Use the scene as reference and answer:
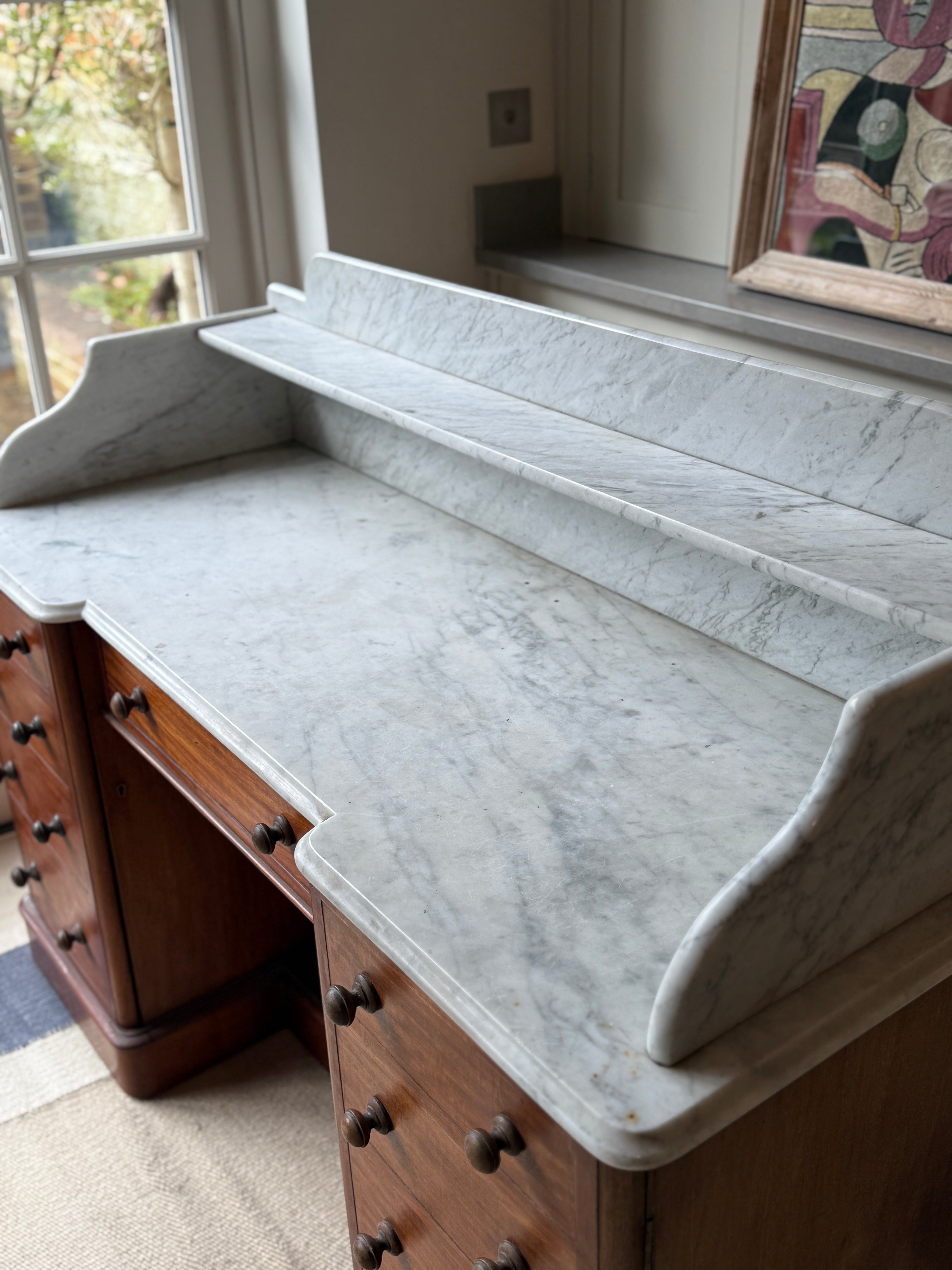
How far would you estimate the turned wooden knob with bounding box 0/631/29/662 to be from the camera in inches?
65.9

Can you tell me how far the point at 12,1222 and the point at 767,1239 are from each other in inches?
47.7

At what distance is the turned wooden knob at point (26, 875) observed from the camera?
1.98 meters

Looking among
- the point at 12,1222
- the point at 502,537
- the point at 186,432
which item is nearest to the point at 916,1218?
the point at 502,537

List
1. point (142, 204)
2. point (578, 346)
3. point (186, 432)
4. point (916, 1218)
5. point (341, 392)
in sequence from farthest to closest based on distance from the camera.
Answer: point (142, 204)
point (186, 432)
point (341, 392)
point (578, 346)
point (916, 1218)

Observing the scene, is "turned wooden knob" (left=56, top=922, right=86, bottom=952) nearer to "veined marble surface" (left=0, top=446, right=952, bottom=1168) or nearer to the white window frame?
"veined marble surface" (left=0, top=446, right=952, bottom=1168)

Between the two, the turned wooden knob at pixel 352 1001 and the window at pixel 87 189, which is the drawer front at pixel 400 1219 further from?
the window at pixel 87 189

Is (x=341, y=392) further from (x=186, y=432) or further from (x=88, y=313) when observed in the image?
(x=88, y=313)

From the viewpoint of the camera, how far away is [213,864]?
6.18 ft

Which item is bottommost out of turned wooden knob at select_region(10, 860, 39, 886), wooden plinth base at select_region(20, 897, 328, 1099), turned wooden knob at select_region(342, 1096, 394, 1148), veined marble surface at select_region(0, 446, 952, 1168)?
wooden plinth base at select_region(20, 897, 328, 1099)

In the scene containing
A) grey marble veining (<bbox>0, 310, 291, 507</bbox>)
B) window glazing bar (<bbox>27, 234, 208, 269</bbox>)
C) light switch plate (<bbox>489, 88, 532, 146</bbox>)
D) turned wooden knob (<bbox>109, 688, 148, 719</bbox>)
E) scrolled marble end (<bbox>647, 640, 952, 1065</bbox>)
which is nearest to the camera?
scrolled marble end (<bbox>647, 640, 952, 1065</bbox>)

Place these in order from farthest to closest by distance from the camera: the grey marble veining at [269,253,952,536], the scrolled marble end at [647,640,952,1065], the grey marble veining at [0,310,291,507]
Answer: the grey marble veining at [0,310,291,507] → the grey marble veining at [269,253,952,536] → the scrolled marble end at [647,640,952,1065]

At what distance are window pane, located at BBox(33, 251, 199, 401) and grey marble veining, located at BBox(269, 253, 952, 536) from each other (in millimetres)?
491

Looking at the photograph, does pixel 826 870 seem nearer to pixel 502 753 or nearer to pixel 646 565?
pixel 502 753

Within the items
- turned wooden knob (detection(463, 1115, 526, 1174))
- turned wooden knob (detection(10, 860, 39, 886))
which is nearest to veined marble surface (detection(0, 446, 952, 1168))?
turned wooden knob (detection(463, 1115, 526, 1174))
